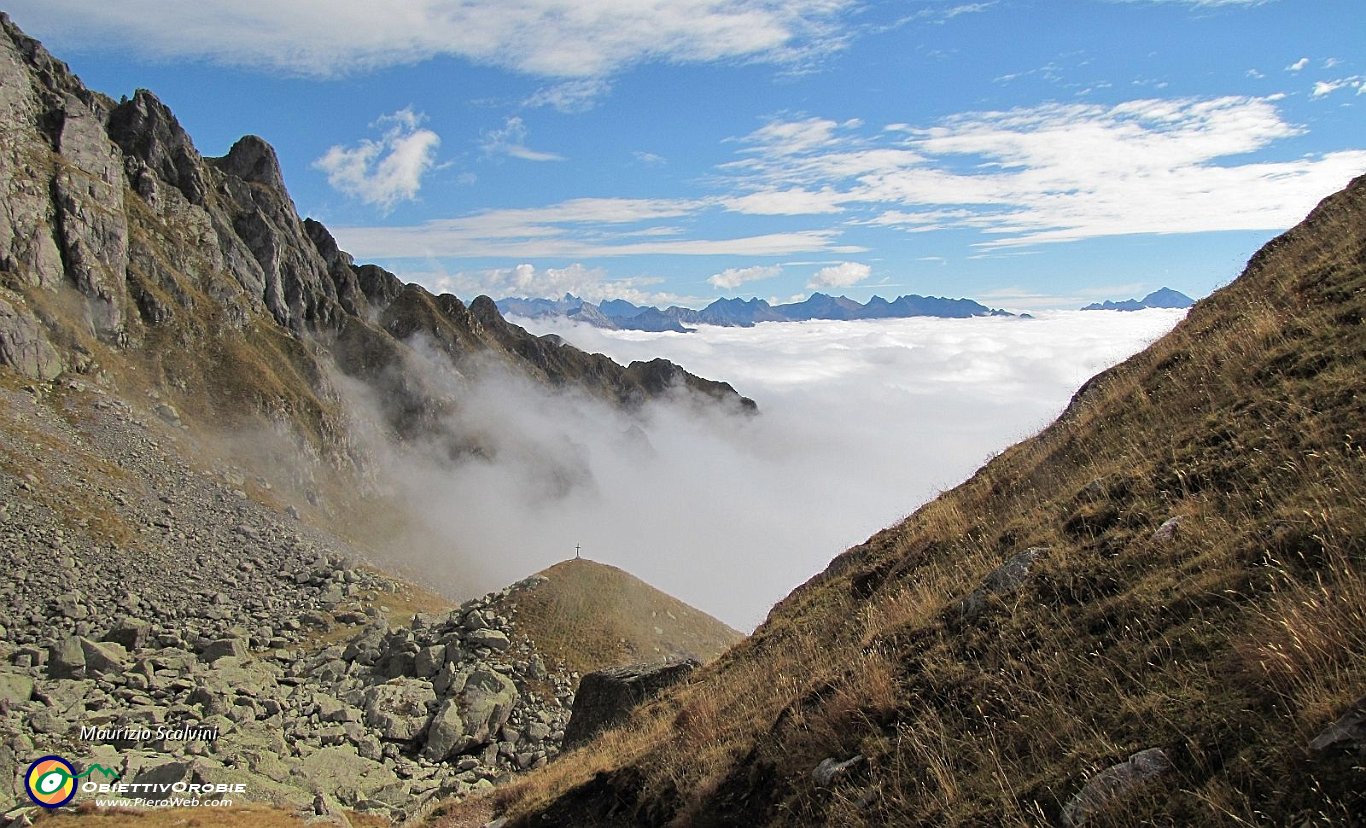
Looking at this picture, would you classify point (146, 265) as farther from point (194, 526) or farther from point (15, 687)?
point (15, 687)

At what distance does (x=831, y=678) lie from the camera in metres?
10.2

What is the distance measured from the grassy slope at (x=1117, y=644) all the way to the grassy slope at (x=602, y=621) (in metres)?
44.0

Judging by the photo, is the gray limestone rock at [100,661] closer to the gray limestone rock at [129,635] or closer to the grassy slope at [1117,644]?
the gray limestone rock at [129,635]

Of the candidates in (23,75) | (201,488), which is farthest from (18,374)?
(23,75)

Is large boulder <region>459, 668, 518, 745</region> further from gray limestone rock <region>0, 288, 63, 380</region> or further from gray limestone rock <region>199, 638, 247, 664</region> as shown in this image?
gray limestone rock <region>0, 288, 63, 380</region>

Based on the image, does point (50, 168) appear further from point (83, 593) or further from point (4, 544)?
point (83, 593)

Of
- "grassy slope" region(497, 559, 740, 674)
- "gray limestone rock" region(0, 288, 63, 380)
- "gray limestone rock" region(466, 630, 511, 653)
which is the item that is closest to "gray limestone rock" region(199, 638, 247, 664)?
"gray limestone rock" region(466, 630, 511, 653)

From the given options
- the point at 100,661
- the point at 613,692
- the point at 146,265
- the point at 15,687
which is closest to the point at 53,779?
the point at 15,687

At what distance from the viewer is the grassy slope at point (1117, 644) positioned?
548 centimetres

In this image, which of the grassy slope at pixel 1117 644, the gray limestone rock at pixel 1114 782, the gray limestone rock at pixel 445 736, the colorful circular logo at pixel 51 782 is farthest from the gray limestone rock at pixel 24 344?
the gray limestone rock at pixel 1114 782

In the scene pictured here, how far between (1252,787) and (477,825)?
15.7m

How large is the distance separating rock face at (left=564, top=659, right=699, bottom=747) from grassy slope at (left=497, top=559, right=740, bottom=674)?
2572 centimetres

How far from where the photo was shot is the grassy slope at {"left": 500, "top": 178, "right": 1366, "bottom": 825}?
18.0 feet

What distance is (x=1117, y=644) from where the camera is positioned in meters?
7.22
